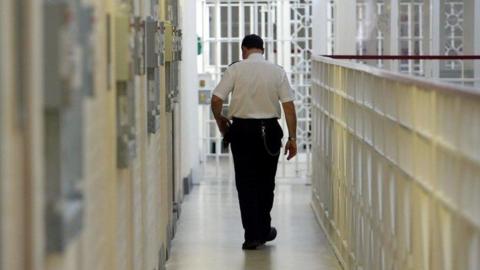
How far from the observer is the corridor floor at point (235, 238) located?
9078mm

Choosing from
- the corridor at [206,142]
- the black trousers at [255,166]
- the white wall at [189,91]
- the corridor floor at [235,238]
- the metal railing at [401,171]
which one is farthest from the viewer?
the white wall at [189,91]

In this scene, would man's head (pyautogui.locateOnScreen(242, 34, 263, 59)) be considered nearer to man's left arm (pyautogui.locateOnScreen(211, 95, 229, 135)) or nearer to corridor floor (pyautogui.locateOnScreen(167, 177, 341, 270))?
man's left arm (pyautogui.locateOnScreen(211, 95, 229, 135))

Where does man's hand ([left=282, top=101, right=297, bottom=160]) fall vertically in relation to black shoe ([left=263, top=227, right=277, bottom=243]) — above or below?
above

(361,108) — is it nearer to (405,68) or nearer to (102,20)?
(102,20)

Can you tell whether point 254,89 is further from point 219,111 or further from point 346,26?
point 346,26

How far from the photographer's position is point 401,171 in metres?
5.77

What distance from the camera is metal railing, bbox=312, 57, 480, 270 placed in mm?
4246

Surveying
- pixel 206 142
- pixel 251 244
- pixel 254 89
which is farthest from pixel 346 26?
pixel 251 244

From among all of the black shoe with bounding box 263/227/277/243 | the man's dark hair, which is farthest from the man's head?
the black shoe with bounding box 263/227/277/243

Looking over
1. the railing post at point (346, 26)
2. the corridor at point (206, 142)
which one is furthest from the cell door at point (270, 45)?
the railing post at point (346, 26)

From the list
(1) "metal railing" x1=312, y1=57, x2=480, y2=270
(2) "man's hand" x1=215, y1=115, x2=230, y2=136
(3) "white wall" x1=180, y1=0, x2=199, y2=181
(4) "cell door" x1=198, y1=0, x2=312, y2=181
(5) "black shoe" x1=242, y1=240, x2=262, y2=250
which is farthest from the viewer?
(4) "cell door" x1=198, y1=0, x2=312, y2=181

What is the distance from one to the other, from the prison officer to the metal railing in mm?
476

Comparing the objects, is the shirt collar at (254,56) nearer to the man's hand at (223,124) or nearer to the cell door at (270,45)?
the man's hand at (223,124)

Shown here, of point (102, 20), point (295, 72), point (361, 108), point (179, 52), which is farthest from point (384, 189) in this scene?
point (295, 72)
